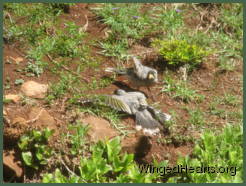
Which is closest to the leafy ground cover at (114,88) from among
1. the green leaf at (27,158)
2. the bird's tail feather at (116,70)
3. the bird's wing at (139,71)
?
the green leaf at (27,158)

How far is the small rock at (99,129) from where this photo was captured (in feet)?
17.9

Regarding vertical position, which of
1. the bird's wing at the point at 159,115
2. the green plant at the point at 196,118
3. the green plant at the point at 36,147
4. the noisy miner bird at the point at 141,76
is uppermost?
the noisy miner bird at the point at 141,76

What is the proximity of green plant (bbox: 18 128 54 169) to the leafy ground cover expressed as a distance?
0.04 feet

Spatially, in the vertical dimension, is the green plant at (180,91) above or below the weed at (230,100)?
above

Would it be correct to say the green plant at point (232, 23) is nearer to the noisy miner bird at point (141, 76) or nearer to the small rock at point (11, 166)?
the noisy miner bird at point (141, 76)

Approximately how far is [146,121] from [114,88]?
832 millimetres

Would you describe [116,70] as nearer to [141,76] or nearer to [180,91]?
[141,76]

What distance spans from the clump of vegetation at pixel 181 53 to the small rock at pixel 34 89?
200cm

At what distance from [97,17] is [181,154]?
10.0 feet

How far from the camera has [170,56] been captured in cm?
684

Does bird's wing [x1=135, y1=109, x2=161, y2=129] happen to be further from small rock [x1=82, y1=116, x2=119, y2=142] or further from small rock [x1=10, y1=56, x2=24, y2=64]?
small rock [x1=10, y1=56, x2=24, y2=64]

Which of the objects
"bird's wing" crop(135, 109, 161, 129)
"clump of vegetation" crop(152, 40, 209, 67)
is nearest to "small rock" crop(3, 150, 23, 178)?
"bird's wing" crop(135, 109, 161, 129)

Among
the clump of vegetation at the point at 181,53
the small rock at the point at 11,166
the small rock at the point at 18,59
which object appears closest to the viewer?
the small rock at the point at 11,166

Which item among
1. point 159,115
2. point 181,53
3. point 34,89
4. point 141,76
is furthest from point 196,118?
point 34,89
